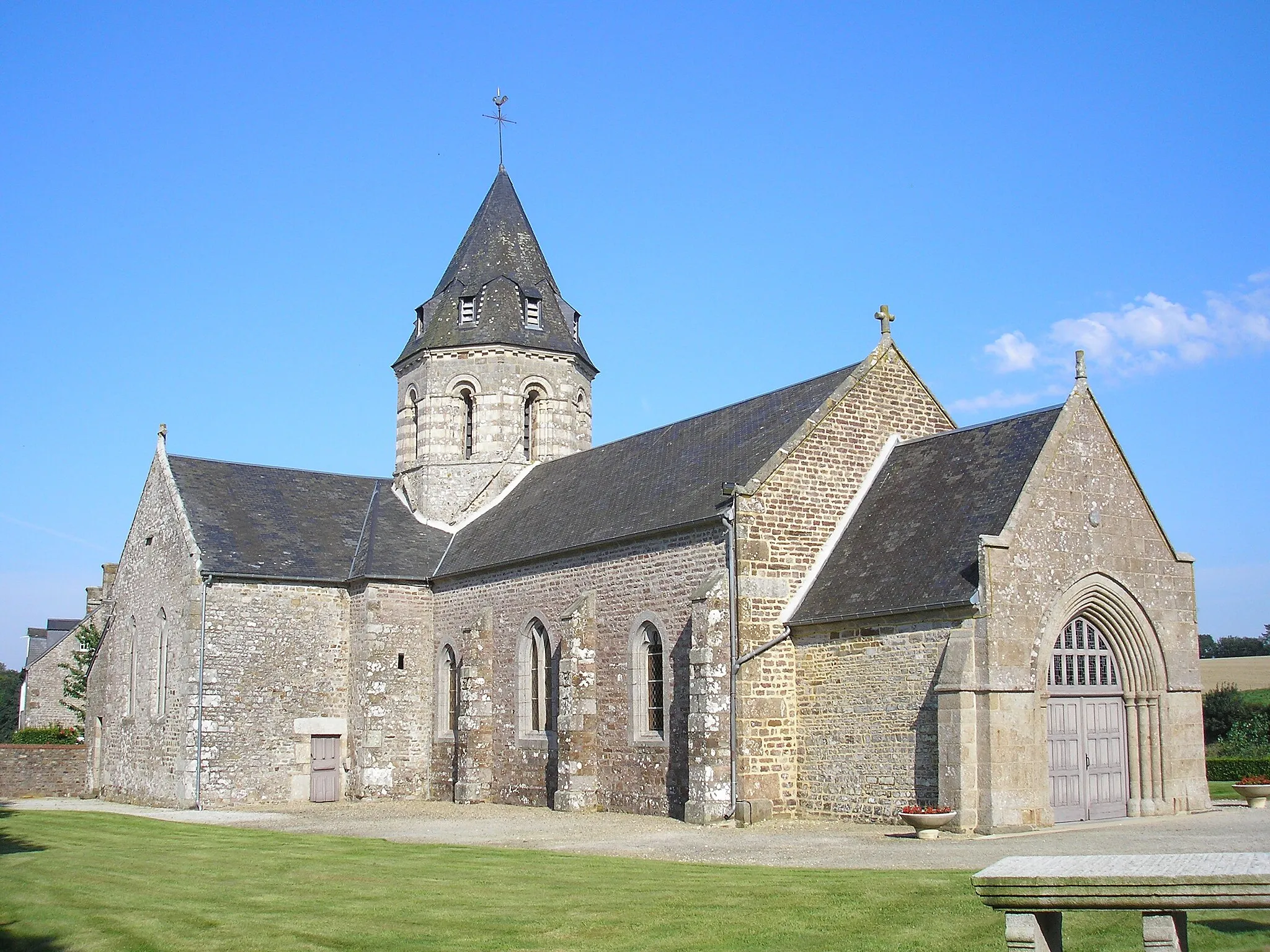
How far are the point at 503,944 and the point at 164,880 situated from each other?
6416 millimetres

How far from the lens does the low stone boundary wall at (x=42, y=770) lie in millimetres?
34125

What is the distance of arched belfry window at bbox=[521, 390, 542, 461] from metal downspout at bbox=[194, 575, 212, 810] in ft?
32.8

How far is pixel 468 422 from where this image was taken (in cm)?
3550

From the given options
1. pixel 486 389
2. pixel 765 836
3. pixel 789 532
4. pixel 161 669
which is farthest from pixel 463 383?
pixel 765 836

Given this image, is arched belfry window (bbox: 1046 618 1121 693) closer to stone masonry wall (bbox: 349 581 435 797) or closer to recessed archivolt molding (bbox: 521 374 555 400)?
stone masonry wall (bbox: 349 581 435 797)

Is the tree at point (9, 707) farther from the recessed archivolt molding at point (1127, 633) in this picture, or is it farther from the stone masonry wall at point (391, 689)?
the recessed archivolt molding at point (1127, 633)

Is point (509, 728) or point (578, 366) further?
point (578, 366)

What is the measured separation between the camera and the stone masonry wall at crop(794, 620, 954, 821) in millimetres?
19609

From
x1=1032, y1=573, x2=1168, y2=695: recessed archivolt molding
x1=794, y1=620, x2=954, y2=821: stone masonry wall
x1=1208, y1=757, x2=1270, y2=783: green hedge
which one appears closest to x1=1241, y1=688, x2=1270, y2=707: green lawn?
x1=1208, y1=757, x2=1270, y2=783: green hedge

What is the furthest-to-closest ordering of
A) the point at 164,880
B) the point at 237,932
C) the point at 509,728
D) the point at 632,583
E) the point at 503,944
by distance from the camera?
1. the point at 509,728
2. the point at 632,583
3. the point at 164,880
4. the point at 237,932
5. the point at 503,944

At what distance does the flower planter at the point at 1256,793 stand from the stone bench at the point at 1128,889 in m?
15.7

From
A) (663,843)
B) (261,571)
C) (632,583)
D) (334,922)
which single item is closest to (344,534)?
(261,571)

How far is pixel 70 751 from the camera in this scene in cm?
3500

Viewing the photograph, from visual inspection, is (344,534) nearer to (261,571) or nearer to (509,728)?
(261,571)
